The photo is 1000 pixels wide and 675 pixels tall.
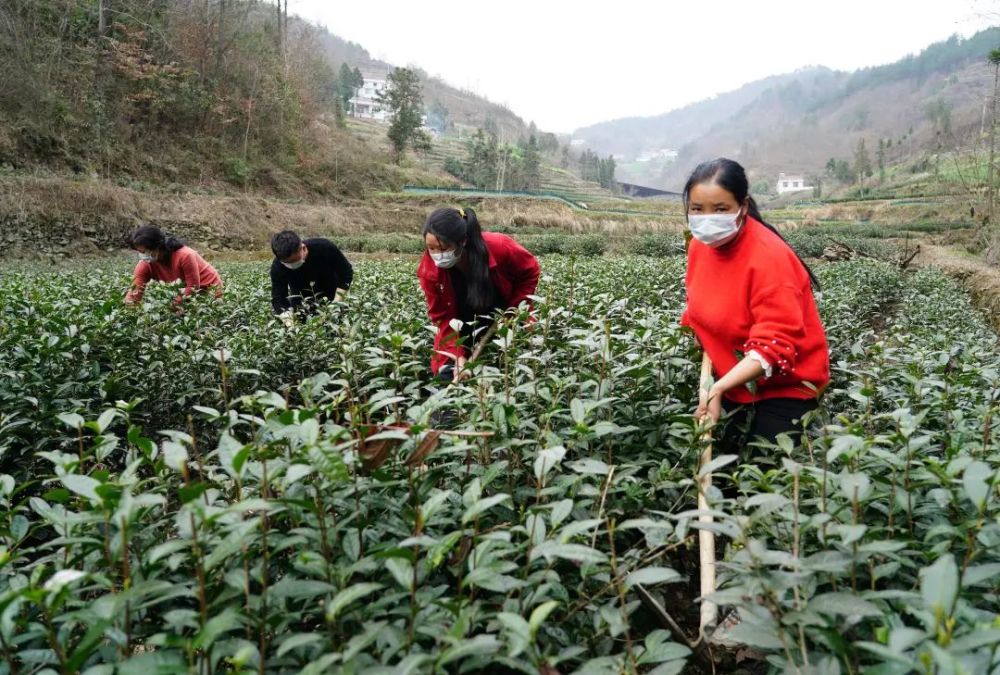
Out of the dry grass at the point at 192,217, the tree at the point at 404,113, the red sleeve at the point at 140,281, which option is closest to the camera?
the red sleeve at the point at 140,281

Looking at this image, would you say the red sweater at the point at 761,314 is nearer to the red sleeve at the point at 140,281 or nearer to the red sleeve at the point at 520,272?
the red sleeve at the point at 520,272

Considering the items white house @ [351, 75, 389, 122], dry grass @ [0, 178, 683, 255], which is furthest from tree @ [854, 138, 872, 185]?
white house @ [351, 75, 389, 122]

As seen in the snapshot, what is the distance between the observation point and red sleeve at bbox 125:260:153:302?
3.98 m

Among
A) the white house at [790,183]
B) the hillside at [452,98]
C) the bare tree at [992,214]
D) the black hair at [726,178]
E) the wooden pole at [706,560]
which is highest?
the hillside at [452,98]

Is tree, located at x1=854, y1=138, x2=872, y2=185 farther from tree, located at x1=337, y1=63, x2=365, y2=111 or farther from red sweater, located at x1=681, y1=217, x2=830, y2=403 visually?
red sweater, located at x1=681, y1=217, x2=830, y2=403

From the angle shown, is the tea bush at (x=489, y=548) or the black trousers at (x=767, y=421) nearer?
the tea bush at (x=489, y=548)

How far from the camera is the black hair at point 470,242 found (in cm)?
280

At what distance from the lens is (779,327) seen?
75.4 inches

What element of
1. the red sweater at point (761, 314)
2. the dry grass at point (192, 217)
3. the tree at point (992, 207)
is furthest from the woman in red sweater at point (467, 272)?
the dry grass at point (192, 217)

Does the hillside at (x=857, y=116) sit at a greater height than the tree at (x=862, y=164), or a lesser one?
greater

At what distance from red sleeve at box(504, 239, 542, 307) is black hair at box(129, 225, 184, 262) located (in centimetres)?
281

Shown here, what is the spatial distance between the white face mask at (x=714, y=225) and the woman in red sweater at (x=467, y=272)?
3.16 feet

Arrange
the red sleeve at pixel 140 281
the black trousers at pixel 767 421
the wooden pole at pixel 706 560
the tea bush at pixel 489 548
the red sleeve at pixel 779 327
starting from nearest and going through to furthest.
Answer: the tea bush at pixel 489 548
the wooden pole at pixel 706 560
the red sleeve at pixel 779 327
the black trousers at pixel 767 421
the red sleeve at pixel 140 281

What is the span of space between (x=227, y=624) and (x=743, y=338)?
1818 mm
